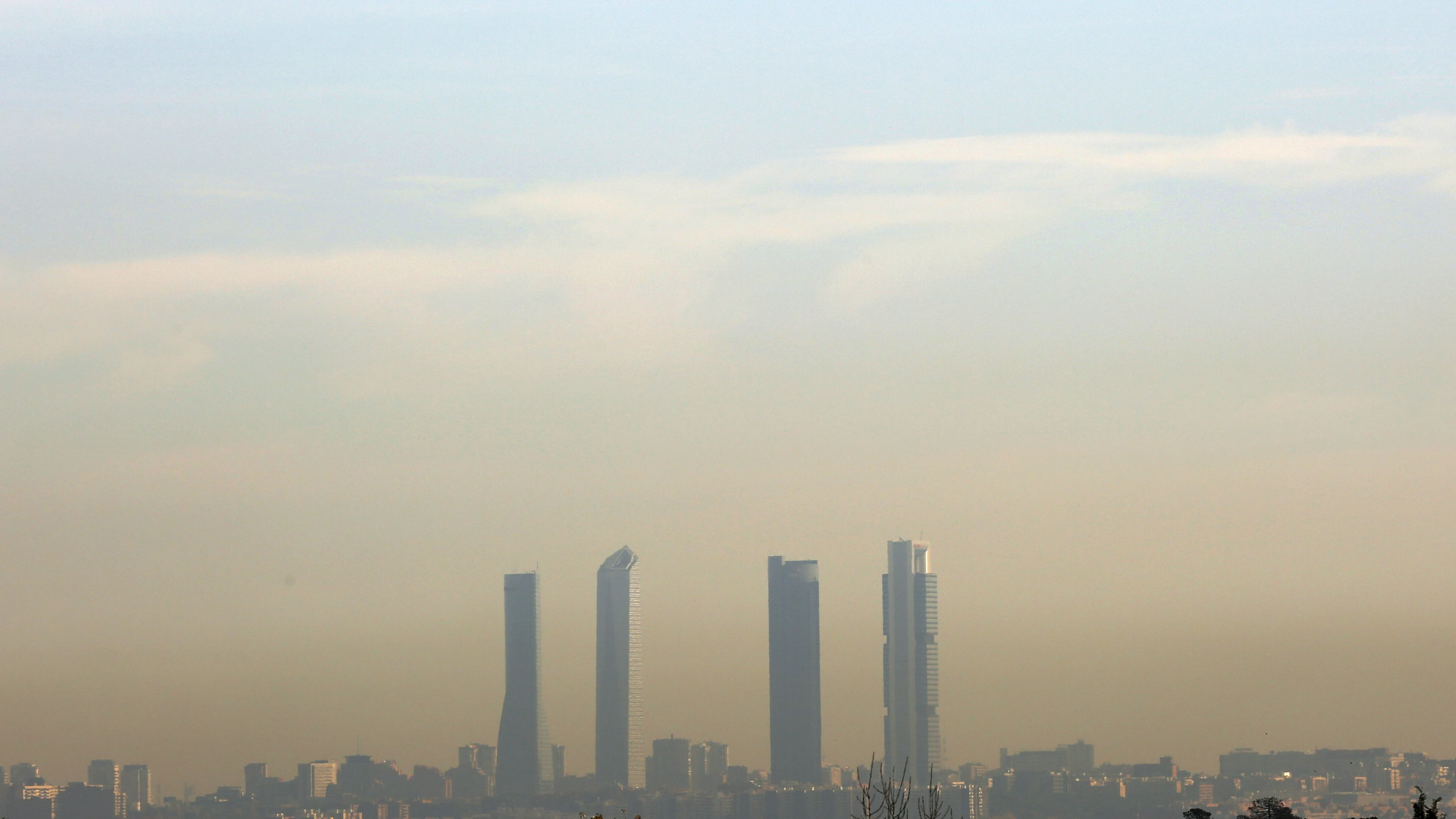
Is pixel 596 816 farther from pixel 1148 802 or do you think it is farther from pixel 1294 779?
pixel 1148 802

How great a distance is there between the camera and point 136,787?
7761 inches

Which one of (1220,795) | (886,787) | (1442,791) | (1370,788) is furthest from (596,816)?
(1220,795)

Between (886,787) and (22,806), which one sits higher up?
(886,787)

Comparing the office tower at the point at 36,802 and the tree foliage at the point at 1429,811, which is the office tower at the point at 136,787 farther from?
the tree foliage at the point at 1429,811

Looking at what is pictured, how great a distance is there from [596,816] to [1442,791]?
364 feet

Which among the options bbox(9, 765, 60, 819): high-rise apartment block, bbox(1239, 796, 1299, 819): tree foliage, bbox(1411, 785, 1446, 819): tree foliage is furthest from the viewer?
bbox(9, 765, 60, 819): high-rise apartment block

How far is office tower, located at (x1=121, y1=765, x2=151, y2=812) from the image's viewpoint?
194250 millimetres

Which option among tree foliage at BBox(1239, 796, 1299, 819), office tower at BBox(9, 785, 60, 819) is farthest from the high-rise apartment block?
tree foliage at BBox(1239, 796, 1299, 819)

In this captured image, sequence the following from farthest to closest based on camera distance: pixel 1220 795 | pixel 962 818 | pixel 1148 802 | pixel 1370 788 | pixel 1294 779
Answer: pixel 962 818 → pixel 1148 802 → pixel 1220 795 → pixel 1294 779 → pixel 1370 788

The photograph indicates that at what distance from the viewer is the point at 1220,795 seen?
162250 mm

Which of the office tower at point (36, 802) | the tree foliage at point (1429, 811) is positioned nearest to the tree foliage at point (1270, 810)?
the tree foliage at point (1429, 811)

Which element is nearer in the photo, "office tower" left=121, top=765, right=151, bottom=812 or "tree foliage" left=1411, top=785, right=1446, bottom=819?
"tree foliage" left=1411, top=785, right=1446, bottom=819

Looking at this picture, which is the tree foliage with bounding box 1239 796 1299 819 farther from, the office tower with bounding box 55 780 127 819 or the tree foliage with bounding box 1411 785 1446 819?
the office tower with bounding box 55 780 127 819

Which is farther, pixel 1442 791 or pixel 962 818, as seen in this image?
pixel 962 818
